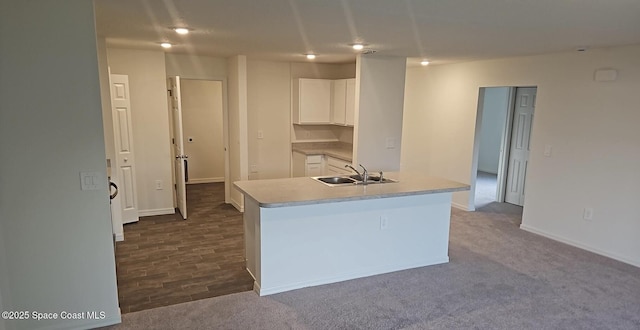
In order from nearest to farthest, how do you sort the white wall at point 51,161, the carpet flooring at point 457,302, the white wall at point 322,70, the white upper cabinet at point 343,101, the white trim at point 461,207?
the white wall at point 51,161
the carpet flooring at point 457,302
the white upper cabinet at point 343,101
the white trim at point 461,207
the white wall at point 322,70

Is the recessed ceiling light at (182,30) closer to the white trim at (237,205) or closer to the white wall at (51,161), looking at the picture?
the white wall at (51,161)

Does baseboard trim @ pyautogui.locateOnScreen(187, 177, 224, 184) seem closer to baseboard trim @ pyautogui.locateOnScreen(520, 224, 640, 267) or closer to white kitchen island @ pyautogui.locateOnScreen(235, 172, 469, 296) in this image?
white kitchen island @ pyautogui.locateOnScreen(235, 172, 469, 296)

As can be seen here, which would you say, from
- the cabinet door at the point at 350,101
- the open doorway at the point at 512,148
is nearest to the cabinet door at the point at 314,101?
the cabinet door at the point at 350,101

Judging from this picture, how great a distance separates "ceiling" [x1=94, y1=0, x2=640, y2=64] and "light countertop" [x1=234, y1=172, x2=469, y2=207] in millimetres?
1351

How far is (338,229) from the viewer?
3.36 meters

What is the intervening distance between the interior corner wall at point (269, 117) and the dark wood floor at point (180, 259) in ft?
3.23

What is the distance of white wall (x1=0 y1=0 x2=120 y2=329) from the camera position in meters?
2.27

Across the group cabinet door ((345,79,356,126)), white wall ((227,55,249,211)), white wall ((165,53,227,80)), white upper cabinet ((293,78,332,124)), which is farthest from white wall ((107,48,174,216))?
cabinet door ((345,79,356,126))

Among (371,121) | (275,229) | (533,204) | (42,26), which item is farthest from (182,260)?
(533,204)

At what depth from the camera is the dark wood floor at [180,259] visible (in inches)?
127

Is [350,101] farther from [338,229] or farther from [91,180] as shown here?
[91,180]

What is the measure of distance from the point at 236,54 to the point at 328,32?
2221mm

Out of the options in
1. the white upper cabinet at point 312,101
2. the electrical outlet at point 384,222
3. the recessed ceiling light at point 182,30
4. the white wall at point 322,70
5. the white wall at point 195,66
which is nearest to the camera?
the recessed ceiling light at point 182,30

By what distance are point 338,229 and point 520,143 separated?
4.19 metres
